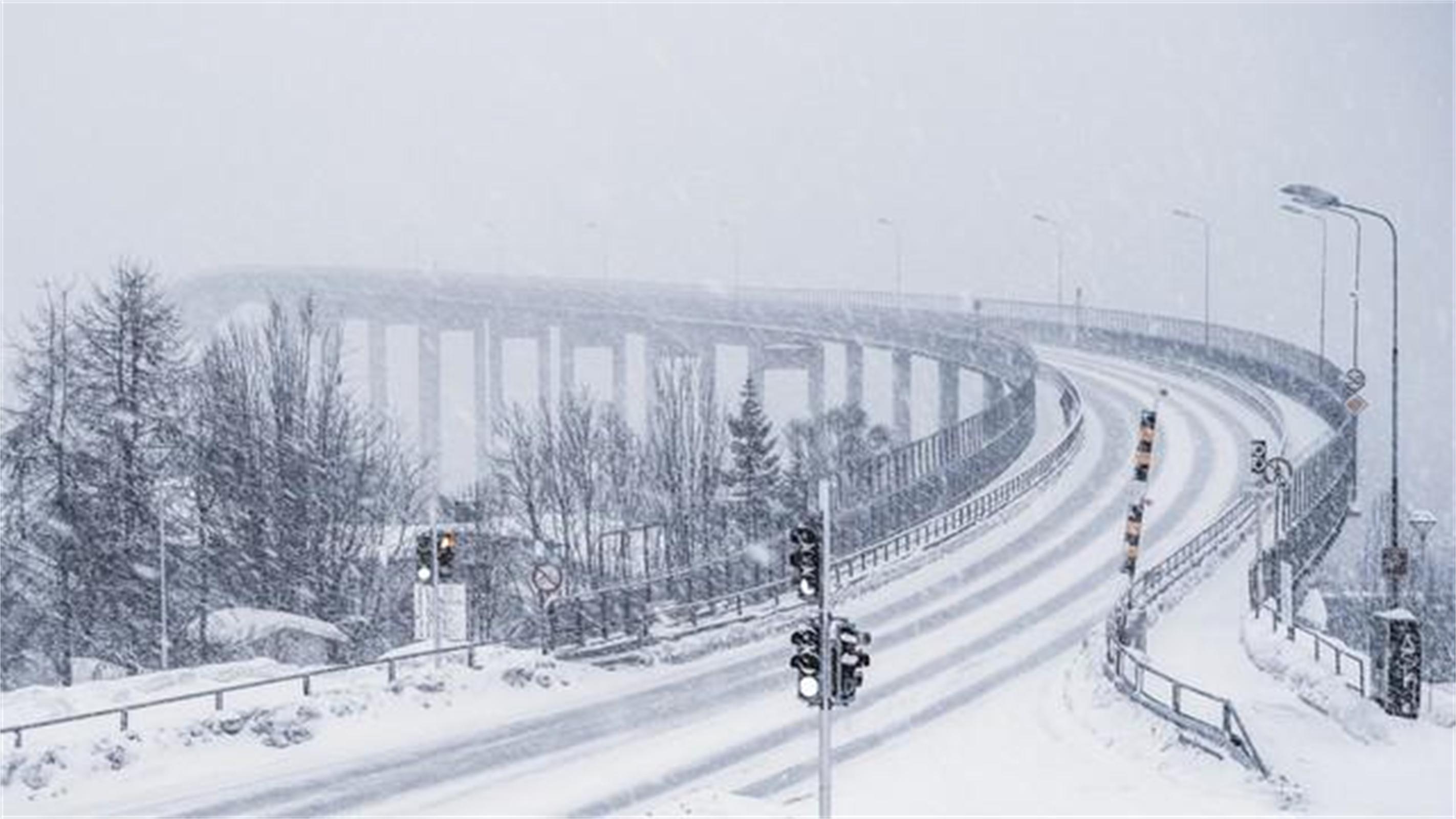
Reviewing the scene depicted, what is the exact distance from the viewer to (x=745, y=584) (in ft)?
129

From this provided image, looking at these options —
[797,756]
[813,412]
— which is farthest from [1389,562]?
[813,412]

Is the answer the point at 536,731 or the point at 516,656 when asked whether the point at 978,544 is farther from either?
the point at 536,731

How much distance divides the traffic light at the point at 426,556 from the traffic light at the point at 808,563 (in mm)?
10343

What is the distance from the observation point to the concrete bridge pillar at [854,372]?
4021 inches

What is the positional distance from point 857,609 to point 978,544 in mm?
6118

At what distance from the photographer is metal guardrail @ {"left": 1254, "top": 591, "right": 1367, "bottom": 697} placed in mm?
26094

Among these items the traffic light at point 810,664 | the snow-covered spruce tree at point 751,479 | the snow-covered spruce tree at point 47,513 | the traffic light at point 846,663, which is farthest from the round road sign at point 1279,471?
the snow-covered spruce tree at point 751,479

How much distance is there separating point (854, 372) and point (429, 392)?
3747 centimetres

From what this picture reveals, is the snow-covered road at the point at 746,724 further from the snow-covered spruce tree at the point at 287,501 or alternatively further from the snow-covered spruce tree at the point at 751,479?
the snow-covered spruce tree at the point at 751,479

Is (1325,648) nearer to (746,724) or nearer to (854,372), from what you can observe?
(746,724)

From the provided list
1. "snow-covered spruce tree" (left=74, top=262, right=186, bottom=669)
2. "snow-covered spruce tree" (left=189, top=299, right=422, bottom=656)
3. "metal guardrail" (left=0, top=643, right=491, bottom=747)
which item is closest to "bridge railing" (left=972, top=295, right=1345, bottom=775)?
"metal guardrail" (left=0, top=643, right=491, bottom=747)

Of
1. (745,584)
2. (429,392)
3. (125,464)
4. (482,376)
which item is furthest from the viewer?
(482,376)

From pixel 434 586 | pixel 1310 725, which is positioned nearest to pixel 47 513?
pixel 434 586

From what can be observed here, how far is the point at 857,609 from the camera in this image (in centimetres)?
3628
